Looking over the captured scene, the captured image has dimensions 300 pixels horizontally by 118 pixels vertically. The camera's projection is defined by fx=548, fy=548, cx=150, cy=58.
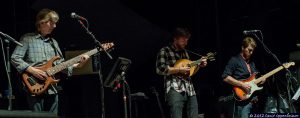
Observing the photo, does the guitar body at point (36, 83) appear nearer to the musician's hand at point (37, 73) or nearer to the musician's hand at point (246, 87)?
the musician's hand at point (37, 73)

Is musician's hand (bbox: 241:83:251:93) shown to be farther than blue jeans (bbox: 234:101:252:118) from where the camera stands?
Yes

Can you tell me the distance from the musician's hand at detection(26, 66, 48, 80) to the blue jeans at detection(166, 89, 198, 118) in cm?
174

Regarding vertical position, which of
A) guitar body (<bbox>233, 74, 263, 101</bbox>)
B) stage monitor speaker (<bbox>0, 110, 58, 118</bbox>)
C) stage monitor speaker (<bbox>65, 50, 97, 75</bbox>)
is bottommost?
stage monitor speaker (<bbox>0, 110, 58, 118</bbox>)

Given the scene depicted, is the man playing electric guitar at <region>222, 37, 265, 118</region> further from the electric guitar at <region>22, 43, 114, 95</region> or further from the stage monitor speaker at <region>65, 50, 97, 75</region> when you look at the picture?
the electric guitar at <region>22, 43, 114, 95</region>

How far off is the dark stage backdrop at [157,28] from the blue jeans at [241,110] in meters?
1.06

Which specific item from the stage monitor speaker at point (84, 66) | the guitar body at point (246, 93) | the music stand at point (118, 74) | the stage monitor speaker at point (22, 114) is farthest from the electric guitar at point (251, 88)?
the stage monitor speaker at point (22, 114)

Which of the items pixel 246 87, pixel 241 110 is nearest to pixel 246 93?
pixel 246 87

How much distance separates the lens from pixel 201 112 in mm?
8836

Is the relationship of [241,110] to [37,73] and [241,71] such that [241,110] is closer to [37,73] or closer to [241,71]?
[241,71]

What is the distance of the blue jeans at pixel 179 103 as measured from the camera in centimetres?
704

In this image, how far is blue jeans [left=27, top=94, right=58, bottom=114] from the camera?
6100 millimetres

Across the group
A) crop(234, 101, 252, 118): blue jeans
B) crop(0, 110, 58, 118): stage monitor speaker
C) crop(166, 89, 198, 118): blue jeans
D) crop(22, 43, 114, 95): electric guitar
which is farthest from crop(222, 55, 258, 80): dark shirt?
crop(0, 110, 58, 118): stage monitor speaker

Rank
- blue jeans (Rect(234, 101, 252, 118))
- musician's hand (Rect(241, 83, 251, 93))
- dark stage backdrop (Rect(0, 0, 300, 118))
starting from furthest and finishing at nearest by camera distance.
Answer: dark stage backdrop (Rect(0, 0, 300, 118)) → musician's hand (Rect(241, 83, 251, 93)) → blue jeans (Rect(234, 101, 252, 118))

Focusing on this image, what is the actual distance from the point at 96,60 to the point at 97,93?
73.8 inches
